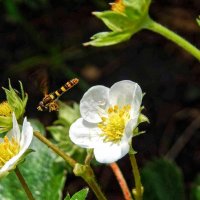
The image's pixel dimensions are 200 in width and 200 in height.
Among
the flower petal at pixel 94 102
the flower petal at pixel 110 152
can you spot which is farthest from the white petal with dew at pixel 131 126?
the flower petal at pixel 94 102

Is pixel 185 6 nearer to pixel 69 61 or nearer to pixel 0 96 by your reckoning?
pixel 69 61

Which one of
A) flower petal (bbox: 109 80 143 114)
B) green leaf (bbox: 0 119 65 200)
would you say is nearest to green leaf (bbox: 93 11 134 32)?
flower petal (bbox: 109 80 143 114)

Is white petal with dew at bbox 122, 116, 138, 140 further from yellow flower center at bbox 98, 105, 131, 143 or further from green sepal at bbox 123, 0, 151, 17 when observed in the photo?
green sepal at bbox 123, 0, 151, 17

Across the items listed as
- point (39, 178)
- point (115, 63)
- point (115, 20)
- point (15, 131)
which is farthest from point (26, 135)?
point (115, 63)

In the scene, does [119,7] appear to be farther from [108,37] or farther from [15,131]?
[15,131]

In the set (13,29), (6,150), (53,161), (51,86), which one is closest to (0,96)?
(51,86)

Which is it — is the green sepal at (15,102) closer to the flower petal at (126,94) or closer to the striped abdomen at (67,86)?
the striped abdomen at (67,86)

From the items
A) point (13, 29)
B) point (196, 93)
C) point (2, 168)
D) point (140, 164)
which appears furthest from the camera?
point (13, 29)

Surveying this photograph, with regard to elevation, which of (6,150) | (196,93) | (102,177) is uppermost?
(6,150)
